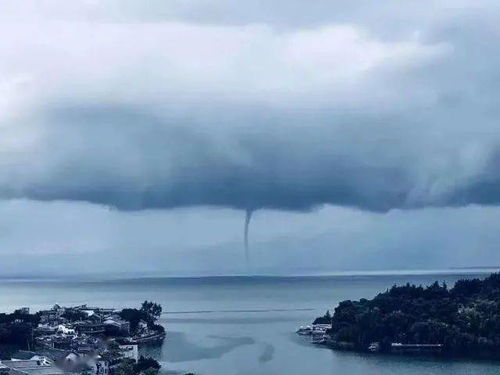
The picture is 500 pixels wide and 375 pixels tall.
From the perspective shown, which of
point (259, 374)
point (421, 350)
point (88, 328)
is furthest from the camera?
point (88, 328)

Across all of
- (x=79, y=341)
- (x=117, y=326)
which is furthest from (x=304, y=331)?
(x=79, y=341)

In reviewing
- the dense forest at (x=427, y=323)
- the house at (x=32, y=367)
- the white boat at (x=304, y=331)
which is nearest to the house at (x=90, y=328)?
the white boat at (x=304, y=331)

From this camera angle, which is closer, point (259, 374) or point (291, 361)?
point (259, 374)

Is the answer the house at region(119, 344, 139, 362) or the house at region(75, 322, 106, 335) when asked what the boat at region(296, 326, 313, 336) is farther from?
the house at region(119, 344, 139, 362)

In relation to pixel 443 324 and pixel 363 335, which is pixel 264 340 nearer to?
pixel 363 335

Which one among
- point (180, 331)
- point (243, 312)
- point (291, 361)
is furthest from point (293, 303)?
point (291, 361)

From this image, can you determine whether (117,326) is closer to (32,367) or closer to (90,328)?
(90,328)

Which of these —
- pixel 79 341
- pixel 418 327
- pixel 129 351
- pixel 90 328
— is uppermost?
pixel 418 327
